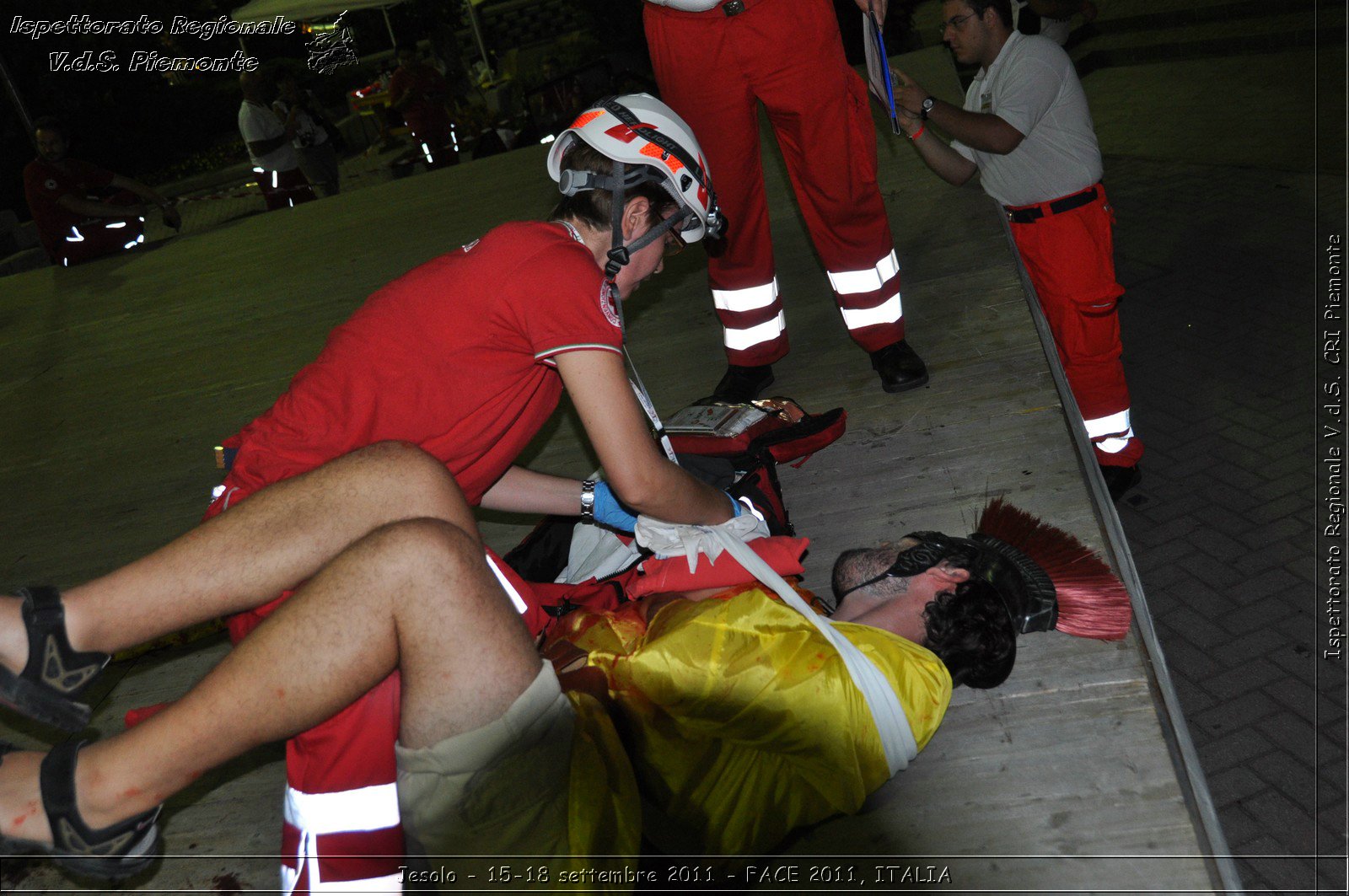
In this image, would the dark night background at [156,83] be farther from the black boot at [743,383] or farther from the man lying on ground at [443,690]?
the man lying on ground at [443,690]

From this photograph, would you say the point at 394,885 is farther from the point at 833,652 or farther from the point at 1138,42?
the point at 1138,42

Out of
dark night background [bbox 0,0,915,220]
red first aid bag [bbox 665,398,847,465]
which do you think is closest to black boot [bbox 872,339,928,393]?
red first aid bag [bbox 665,398,847,465]

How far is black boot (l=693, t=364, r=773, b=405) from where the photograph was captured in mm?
3639

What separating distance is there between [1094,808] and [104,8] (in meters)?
20.6

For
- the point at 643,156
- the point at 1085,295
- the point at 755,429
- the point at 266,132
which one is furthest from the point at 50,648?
the point at 266,132

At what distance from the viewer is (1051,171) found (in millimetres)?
3664

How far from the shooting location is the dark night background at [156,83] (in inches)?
585

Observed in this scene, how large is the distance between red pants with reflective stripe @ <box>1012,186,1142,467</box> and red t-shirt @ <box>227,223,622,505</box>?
2.26 meters

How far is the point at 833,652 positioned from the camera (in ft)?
6.32

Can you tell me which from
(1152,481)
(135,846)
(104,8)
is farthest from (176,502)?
(104,8)

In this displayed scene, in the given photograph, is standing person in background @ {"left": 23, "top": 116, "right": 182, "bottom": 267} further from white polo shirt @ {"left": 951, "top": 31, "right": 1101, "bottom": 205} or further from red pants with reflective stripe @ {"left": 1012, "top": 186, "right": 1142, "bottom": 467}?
red pants with reflective stripe @ {"left": 1012, "top": 186, "right": 1142, "bottom": 467}

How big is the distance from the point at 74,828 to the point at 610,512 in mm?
1350

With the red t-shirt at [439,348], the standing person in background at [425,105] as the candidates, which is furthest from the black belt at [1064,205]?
the standing person in background at [425,105]

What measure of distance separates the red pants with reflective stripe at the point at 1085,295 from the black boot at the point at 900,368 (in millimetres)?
730
